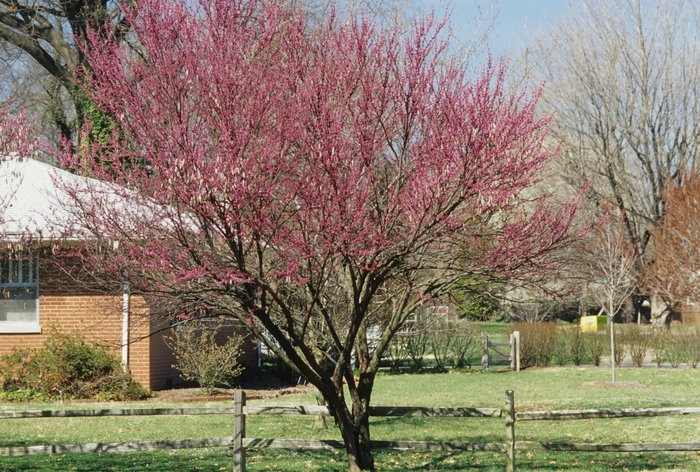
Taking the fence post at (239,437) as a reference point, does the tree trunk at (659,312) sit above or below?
above

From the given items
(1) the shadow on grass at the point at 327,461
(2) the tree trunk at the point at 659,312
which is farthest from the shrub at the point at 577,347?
(1) the shadow on grass at the point at 327,461

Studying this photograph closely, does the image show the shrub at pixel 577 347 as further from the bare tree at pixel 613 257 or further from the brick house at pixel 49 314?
the brick house at pixel 49 314

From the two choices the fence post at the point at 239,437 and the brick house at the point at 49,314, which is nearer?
the fence post at the point at 239,437

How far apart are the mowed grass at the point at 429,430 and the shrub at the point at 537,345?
176 inches

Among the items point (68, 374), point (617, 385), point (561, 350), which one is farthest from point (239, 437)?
point (561, 350)

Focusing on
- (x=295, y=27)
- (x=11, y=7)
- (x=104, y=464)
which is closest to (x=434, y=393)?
(x=104, y=464)

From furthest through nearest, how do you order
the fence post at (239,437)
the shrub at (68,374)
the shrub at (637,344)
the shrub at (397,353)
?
the shrub at (637,344) < the shrub at (397,353) < the shrub at (68,374) < the fence post at (239,437)

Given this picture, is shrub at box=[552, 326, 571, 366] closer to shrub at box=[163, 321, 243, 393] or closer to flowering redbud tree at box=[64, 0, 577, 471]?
shrub at box=[163, 321, 243, 393]

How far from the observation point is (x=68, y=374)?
1708 cm

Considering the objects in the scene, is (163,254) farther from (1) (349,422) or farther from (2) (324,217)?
(1) (349,422)

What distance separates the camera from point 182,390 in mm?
18219

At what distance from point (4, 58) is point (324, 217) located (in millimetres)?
26741

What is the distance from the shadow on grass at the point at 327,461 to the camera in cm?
1039

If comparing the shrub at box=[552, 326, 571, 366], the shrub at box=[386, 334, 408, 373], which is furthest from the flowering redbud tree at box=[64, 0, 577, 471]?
the shrub at box=[552, 326, 571, 366]
